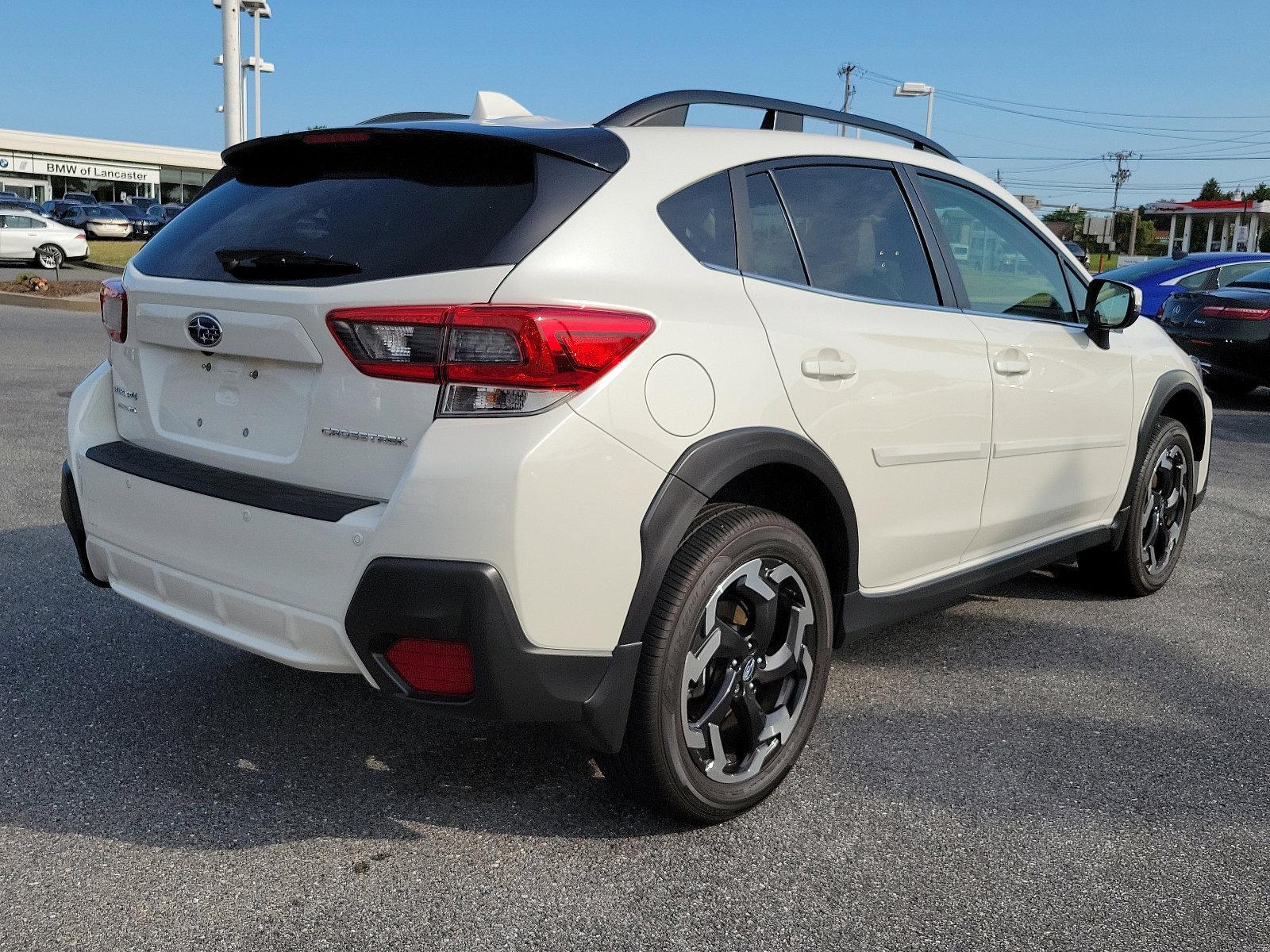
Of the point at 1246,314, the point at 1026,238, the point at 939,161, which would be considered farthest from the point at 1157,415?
the point at 1246,314

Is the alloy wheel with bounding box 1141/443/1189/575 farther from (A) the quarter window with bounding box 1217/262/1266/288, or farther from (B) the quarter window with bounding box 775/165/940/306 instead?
(A) the quarter window with bounding box 1217/262/1266/288

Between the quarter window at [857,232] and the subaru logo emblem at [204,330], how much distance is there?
1498mm

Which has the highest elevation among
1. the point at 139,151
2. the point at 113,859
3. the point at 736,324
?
the point at 139,151

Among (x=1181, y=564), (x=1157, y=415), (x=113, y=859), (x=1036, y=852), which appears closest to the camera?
(x=113, y=859)

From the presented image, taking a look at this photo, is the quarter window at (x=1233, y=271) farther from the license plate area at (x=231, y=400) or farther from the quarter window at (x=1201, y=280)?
the license plate area at (x=231, y=400)

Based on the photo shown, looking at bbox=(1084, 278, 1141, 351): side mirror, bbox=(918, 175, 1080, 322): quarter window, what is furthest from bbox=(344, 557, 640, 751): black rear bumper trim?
bbox=(1084, 278, 1141, 351): side mirror

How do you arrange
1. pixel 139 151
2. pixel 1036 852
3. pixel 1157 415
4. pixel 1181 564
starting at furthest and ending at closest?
pixel 139 151 < pixel 1181 564 < pixel 1157 415 < pixel 1036 852

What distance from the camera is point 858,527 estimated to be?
328cm

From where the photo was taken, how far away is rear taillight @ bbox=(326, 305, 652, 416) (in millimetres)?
2467

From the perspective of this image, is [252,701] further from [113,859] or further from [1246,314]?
[1246,314]

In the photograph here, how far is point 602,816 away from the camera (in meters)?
3.02

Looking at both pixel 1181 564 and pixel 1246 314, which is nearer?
pixel 1181 564

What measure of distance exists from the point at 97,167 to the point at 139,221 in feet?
116

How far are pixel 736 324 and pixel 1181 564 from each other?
3.88 metres
